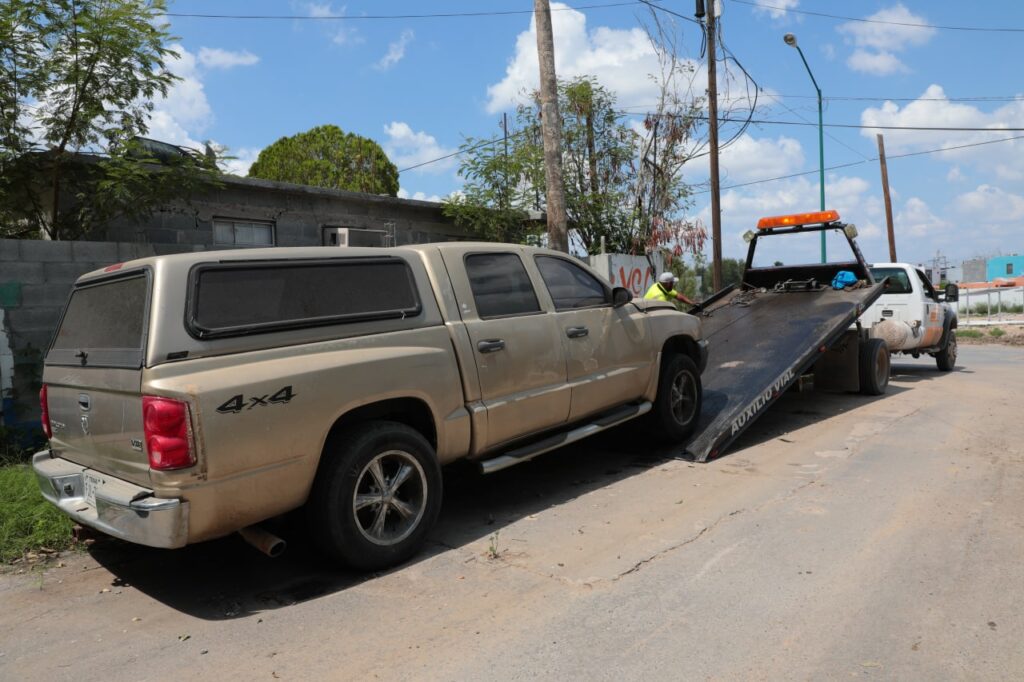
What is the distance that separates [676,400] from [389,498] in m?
3.42

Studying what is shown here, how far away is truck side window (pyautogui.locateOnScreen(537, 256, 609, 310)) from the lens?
19.1 feet

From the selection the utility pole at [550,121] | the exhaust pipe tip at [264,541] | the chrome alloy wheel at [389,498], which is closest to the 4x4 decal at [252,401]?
the chrome alloy wheel at [389,498]

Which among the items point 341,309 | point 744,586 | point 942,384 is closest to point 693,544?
point 744,586

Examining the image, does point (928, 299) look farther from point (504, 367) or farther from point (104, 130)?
point (104, 130)

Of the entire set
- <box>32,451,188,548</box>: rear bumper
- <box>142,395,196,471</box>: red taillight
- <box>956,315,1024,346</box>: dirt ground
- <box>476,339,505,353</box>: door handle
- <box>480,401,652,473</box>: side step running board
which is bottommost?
<box>956,315,1024,346</box>: dirt ground

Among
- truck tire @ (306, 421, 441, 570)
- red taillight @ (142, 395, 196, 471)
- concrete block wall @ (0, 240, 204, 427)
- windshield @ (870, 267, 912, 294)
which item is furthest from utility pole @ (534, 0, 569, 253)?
red taillight @ (142, 395, 196, 471)

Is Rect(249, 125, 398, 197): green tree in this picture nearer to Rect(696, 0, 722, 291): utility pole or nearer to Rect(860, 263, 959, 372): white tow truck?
Rect(696, 0, 722, 291): utility pole

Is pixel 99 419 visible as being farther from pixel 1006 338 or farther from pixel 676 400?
pixel 1006 338

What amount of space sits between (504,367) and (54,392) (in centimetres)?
281

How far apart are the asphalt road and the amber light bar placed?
15.9ft

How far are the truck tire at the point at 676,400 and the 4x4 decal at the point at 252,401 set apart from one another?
3.74 metres

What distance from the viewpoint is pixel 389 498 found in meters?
4.39

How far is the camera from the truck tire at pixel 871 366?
10156 mm

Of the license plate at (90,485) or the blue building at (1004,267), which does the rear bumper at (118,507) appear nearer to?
the license plate at (90,485)
